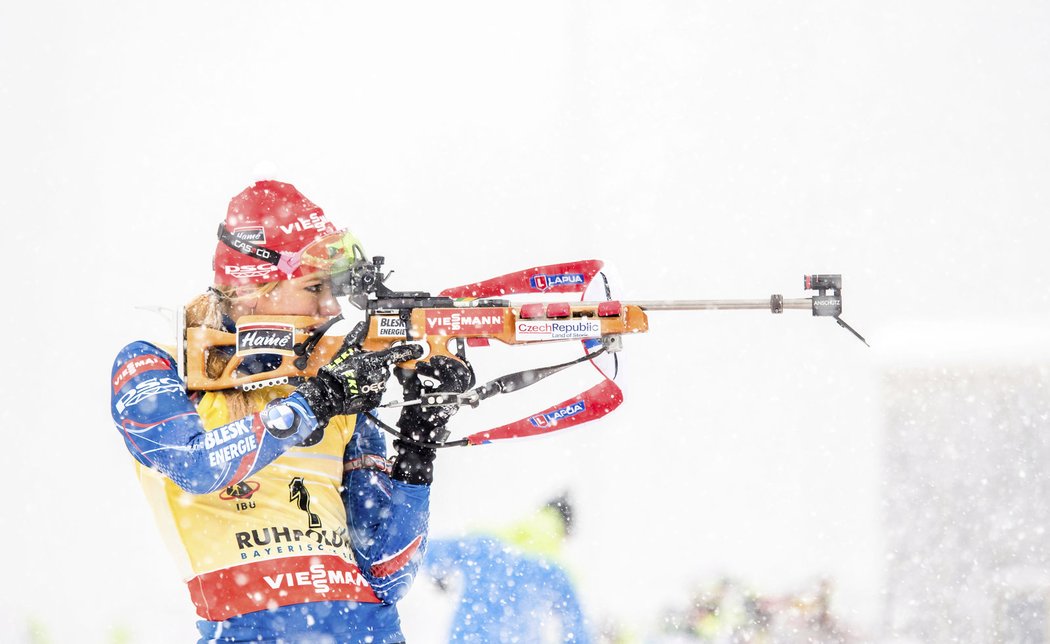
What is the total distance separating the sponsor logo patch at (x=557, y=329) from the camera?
7.79 feet

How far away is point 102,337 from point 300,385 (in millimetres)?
2988

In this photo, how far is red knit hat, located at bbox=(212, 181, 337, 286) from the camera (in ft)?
7.50

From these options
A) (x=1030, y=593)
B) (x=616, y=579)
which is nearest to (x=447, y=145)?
(x=616, y=579)

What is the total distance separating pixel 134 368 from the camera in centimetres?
202

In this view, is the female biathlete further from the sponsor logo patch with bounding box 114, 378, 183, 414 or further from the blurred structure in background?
the blurred structure in background

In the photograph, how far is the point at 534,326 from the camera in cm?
238

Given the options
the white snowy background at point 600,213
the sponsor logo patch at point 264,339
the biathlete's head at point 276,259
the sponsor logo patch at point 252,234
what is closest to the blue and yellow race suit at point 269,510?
the sponsor logo patch at point 264,339

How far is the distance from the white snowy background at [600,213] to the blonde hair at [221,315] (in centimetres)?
229

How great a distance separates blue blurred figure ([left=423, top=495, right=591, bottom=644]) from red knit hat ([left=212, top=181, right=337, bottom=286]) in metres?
2.19

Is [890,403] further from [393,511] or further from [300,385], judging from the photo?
[300,385]

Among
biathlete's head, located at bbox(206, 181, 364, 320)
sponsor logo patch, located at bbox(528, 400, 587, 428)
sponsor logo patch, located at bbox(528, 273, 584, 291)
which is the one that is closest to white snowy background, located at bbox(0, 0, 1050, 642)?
sponsor logo patch, located at bbox(528, 400, 587, 428)

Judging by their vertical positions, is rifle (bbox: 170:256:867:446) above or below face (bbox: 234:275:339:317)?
below

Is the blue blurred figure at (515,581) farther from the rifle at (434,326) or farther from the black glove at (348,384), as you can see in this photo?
the black glove at (348,384)

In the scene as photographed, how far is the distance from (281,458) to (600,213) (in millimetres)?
3060
